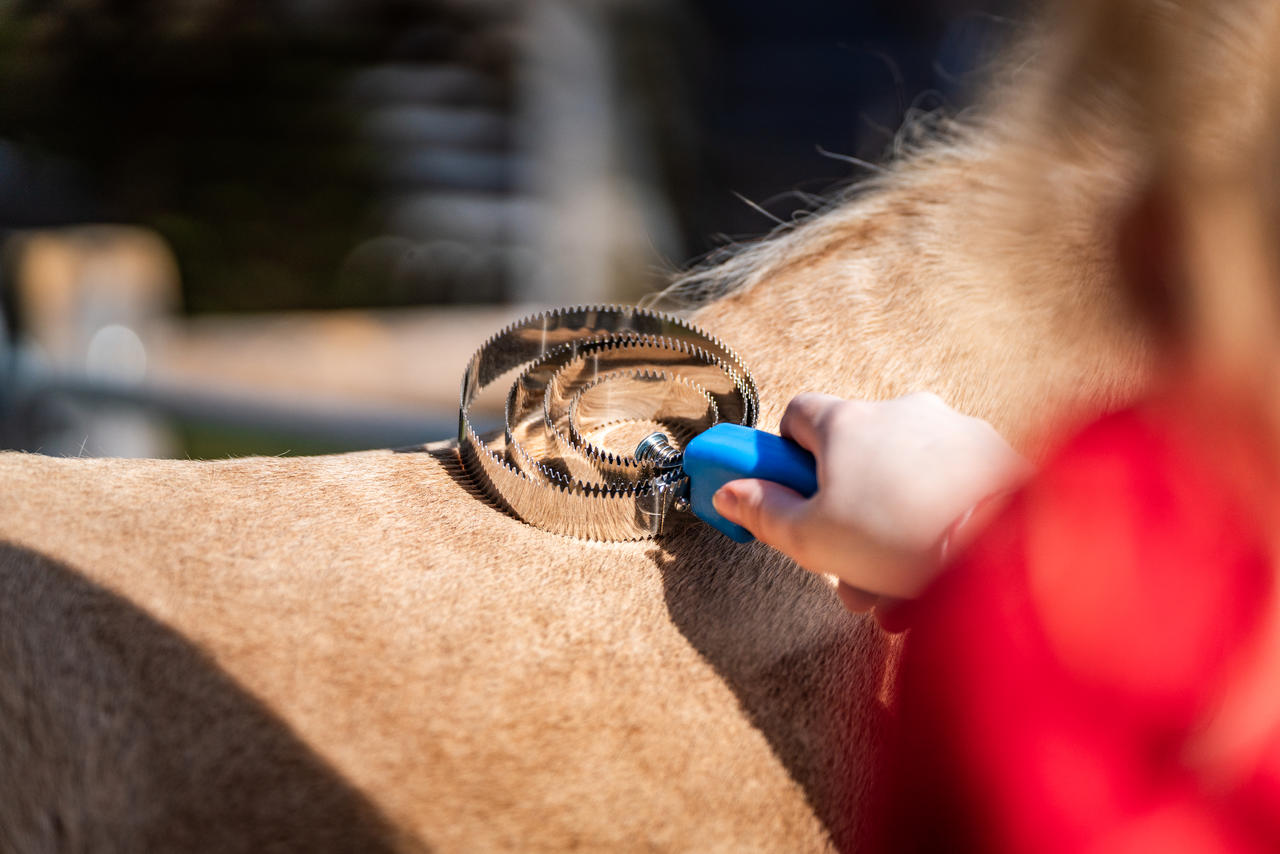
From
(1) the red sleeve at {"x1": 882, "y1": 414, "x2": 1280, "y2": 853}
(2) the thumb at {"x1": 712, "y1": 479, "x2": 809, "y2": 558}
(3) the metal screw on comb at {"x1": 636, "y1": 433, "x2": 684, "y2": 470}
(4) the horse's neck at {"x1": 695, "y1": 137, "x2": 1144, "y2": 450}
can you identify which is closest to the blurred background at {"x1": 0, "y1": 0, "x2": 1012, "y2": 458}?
(4) the horse's neck at {"x1": 695, "y1": 137, "x2": 1144, "y2": 450}

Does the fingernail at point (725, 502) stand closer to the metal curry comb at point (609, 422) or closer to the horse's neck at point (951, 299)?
the metal curry comb at point (609, 422)

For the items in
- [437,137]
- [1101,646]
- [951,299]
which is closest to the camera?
[1101,646]

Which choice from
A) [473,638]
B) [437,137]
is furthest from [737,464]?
[437,137]

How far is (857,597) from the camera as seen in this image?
54 cm

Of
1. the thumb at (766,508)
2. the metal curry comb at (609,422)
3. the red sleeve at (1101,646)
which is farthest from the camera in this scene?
the metal curry comb at (609,422)

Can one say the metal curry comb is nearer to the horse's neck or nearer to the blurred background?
the horse's neck

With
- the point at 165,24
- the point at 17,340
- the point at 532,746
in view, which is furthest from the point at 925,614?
the point at 165,24

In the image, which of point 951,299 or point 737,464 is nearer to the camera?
point 737,464

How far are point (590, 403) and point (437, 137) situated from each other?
4.42m

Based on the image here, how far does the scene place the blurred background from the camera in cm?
366

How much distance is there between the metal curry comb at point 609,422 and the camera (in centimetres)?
62

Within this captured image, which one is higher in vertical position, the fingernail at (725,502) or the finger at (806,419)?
the finger at (806,419)

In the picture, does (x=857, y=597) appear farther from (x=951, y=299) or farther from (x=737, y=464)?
(x=951, y=299)

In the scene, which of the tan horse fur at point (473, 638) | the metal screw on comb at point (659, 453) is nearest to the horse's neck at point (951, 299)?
the tan horse fur at point (473, 638)
